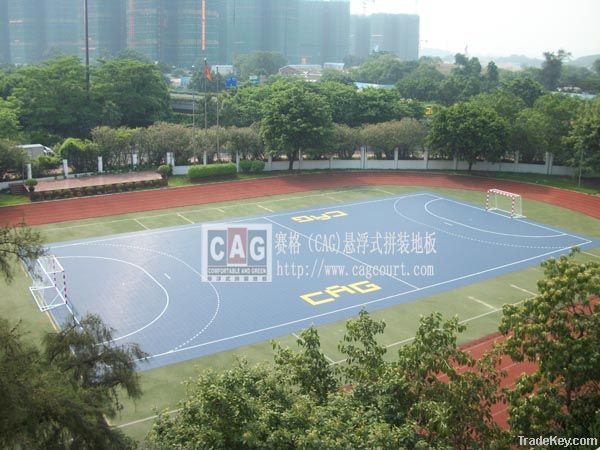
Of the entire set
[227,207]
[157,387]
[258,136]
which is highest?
[258,136]

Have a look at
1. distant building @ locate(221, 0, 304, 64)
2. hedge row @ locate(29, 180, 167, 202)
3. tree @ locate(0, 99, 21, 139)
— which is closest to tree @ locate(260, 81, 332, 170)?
hedge row @ locate(29, 180, 167, 202)

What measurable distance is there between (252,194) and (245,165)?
4891 mm

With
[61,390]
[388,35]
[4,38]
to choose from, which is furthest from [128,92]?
[388,35]

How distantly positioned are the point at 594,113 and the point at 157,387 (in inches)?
1336

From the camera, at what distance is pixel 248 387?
952cm

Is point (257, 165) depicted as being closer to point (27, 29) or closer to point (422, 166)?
point (422, 166)

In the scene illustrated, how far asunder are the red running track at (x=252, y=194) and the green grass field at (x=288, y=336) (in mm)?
1079

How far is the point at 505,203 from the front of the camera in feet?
115

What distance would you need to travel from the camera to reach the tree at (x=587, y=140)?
123 ft

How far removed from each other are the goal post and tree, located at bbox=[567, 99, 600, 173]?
6.17 m

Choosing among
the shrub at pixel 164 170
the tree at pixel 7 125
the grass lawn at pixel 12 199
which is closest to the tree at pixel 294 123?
the shrub at pixel 164 170

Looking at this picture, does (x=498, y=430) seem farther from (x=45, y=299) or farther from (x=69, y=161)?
(x=69, y=161)

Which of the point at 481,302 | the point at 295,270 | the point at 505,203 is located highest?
the point at 505,203

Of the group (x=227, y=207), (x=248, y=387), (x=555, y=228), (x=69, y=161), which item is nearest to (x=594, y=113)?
(x=555, y=228)
